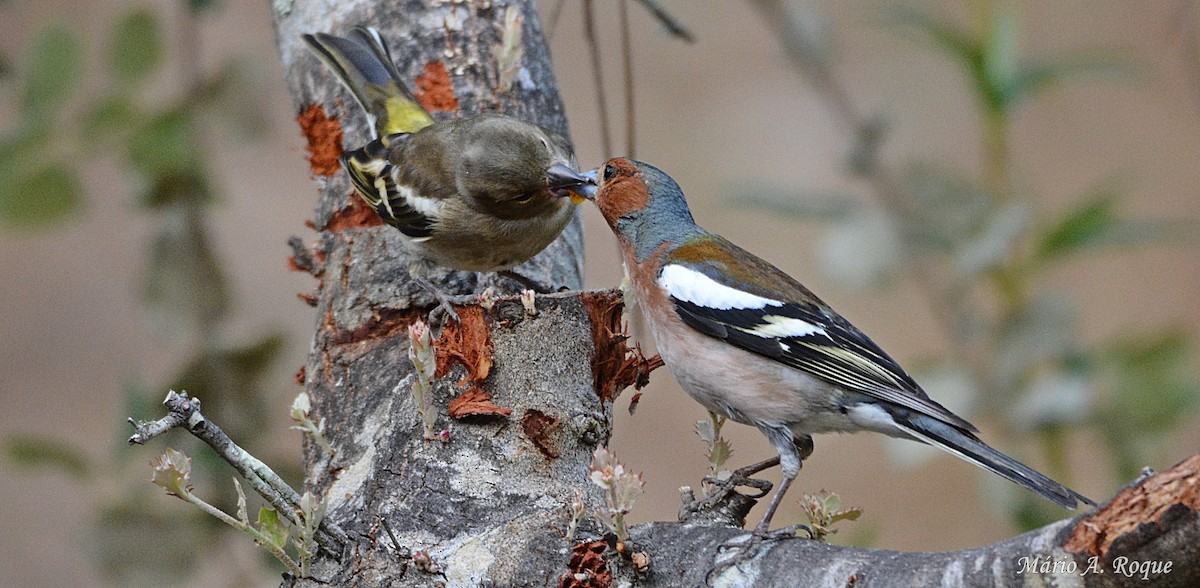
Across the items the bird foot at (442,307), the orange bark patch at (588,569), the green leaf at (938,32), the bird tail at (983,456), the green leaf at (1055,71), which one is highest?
the green leaf at (938,32)

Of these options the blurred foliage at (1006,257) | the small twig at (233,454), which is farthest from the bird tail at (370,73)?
the small twig at (233,454)

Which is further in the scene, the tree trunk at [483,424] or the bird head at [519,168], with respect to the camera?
the bird head at [519,168]

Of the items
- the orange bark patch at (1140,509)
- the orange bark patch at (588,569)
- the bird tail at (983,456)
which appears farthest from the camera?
the bird tail at (983,456)

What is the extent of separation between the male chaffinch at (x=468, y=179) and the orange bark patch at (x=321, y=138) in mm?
98

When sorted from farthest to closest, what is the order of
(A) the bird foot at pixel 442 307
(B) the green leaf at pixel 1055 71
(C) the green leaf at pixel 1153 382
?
(B) the green leaf at pixel 1055 71, (C) the green leaf at pixel 1153 382, (A) the bird foot at pixel 442 307

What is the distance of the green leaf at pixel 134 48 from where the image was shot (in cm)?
363

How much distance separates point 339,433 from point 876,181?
2723 millimetres

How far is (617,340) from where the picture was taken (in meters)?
2.89

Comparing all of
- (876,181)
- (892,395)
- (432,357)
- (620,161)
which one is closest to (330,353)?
(432,357)

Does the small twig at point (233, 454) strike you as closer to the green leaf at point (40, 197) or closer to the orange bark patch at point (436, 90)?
the green leaf at point (40, 197)

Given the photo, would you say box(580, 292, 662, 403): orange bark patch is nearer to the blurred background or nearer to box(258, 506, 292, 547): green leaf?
the blurred background

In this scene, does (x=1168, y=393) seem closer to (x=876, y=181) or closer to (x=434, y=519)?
(x=876, y=181)

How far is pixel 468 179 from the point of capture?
3750 mm

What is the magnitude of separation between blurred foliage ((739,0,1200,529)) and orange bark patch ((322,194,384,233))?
63.6 inches
